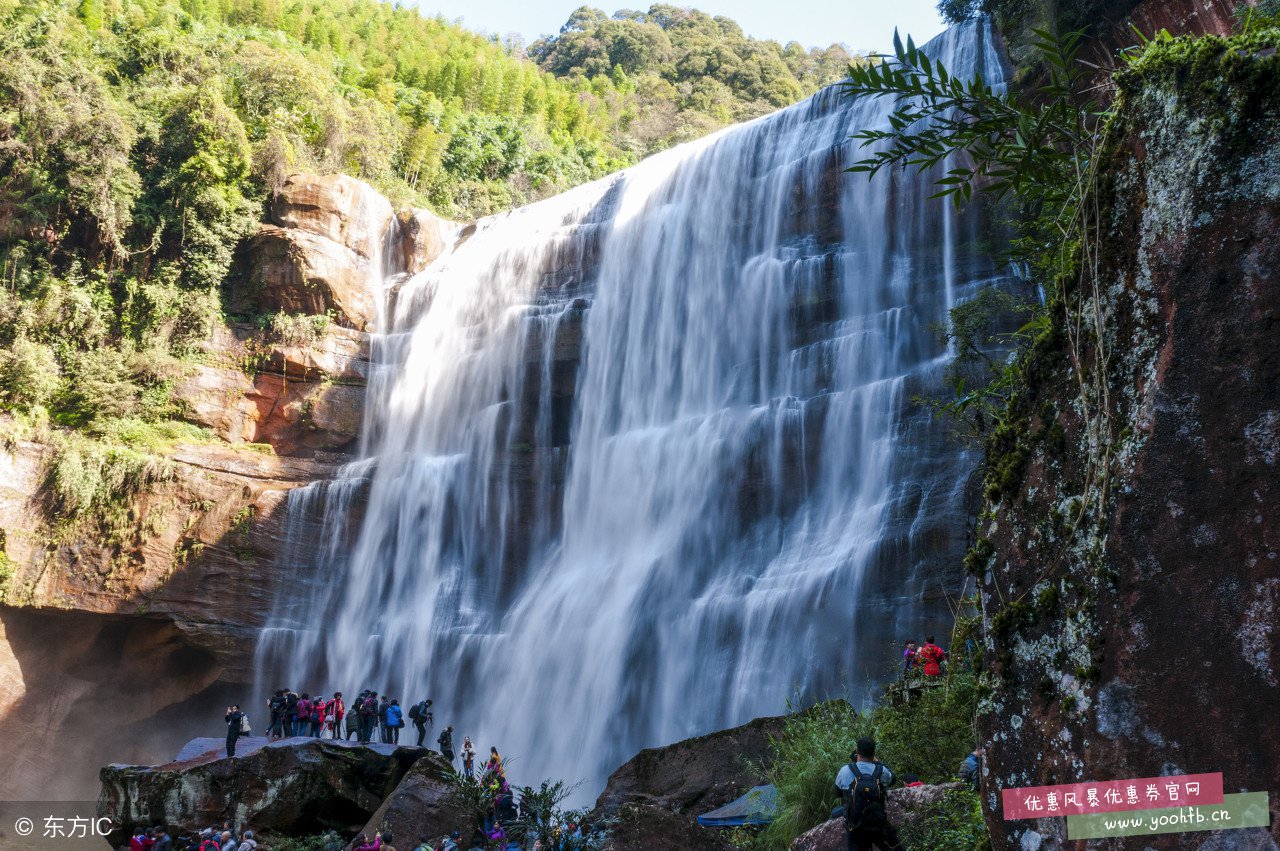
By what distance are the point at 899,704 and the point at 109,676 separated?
21099mm

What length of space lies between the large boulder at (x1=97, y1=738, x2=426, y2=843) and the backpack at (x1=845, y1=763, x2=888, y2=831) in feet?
34.1

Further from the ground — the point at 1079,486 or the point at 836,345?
the point at 836,345

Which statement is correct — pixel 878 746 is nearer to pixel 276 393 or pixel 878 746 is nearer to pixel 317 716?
pixel 317 716

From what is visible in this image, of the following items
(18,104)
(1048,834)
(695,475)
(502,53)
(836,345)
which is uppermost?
(502,53)

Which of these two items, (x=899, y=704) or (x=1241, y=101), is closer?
(x=1241, y=101)

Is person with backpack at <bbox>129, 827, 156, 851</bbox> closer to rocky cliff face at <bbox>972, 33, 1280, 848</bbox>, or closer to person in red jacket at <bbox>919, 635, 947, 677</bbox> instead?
person in red jacket at <bbox>919, 635, 947, 677</bbox>

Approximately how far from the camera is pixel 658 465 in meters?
21.5

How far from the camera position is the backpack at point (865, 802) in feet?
16.7

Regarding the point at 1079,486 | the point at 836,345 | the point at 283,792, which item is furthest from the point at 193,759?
the point at 1079,486

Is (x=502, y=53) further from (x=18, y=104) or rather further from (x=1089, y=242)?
(x=1089, y=242)

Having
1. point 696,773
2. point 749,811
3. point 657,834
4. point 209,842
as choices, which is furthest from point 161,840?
point 657,834

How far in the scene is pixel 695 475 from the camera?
2045 cm

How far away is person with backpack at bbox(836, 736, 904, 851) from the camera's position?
509cm

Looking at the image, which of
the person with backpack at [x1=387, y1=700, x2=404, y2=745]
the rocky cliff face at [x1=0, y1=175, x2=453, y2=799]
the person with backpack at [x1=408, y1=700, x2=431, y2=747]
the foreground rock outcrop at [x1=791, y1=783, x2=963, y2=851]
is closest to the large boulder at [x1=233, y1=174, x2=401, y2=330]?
the rocky cliff face at [x1=0, y1=175, x2=453, y2=799]
